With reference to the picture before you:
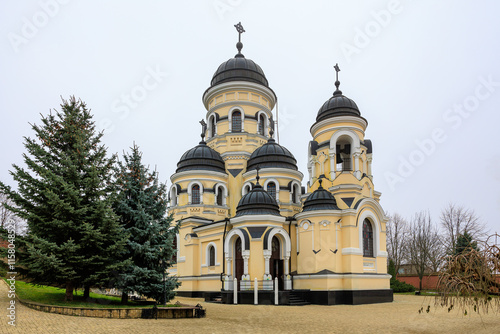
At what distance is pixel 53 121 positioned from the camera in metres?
14.4

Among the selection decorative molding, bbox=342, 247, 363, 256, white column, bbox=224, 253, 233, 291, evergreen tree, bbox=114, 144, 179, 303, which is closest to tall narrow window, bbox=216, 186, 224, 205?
white column, bbox=224, 253, 233, 291

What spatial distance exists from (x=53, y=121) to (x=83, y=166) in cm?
216

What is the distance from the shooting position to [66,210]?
12.9 m

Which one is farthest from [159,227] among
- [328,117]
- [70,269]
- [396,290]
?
[396,290]

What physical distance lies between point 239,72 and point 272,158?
26.4 feet

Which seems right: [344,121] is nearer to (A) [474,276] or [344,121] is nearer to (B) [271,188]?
(B) [271,188]

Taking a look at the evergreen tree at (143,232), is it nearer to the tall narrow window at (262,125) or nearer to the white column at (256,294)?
the white column at (256,294)

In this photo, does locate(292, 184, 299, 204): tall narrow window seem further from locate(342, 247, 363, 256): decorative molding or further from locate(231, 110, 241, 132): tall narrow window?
A: locate(231, 110, 241, 132): tall narrow window

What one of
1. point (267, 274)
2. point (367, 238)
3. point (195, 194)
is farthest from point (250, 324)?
point (195, 194)

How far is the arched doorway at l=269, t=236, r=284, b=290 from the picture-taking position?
70.7 feet

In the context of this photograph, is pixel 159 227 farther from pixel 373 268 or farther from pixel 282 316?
pixel 373 268

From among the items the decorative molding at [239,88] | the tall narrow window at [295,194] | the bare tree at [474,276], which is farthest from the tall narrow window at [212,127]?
the bare tree at [474,276]

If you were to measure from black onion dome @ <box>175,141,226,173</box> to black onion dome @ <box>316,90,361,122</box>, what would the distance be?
763 centimetres

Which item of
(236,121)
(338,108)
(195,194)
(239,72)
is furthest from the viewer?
(239,72)
